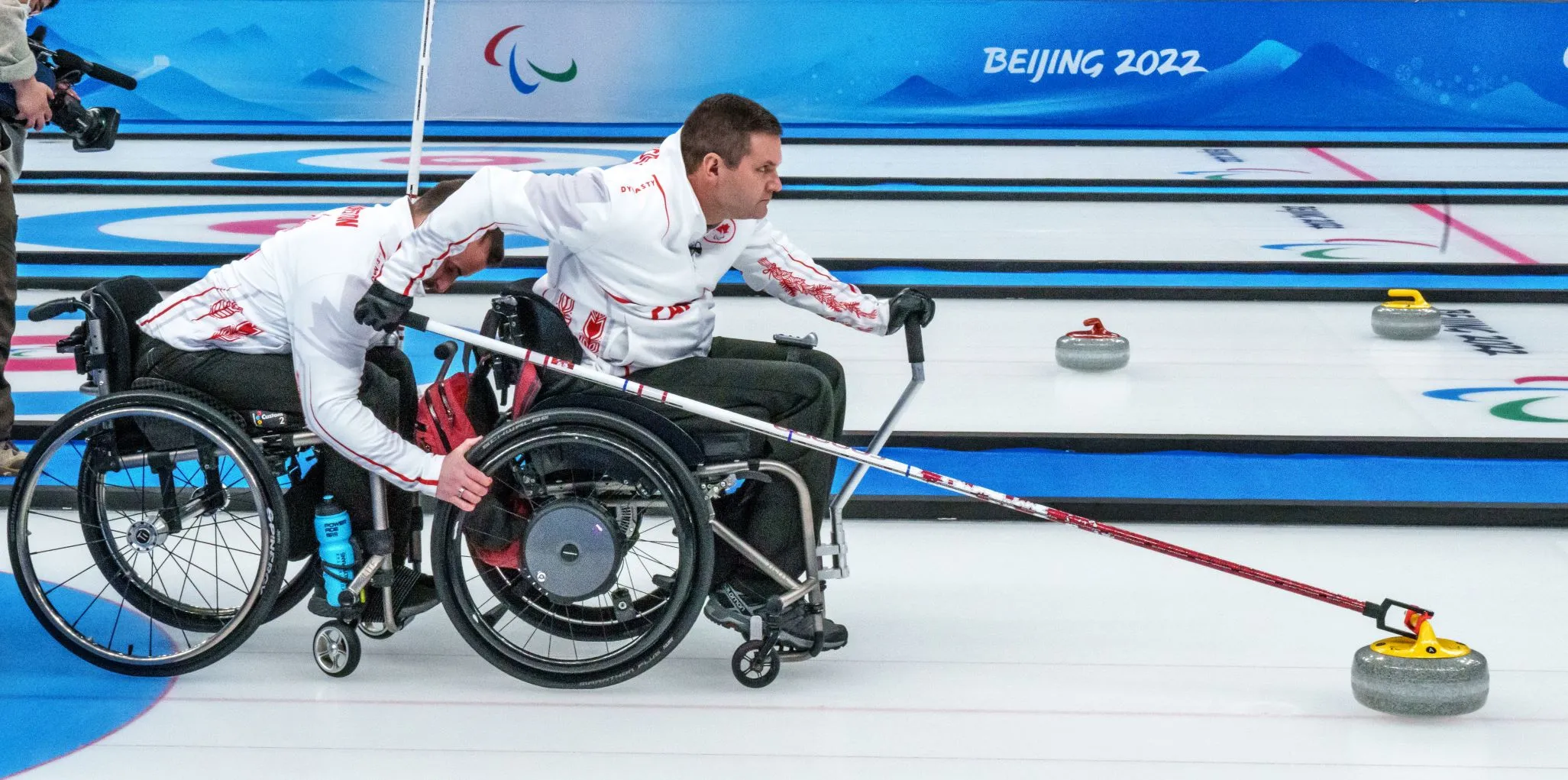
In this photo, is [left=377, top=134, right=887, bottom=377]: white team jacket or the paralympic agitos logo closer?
[left=377, top=134, right=887, bottom=377]: white team jacket

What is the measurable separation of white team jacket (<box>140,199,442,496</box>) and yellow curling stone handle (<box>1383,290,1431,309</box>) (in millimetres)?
3288

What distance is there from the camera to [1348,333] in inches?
197

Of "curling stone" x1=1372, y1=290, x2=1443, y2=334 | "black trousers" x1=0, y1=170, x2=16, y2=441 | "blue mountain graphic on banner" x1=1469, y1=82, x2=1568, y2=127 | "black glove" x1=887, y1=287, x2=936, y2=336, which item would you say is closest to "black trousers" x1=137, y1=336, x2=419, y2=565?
"black glove" x1=887, y1=287, x2=936, y2=336

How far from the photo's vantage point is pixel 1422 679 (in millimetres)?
2330

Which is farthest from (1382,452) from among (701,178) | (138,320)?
(138,320)

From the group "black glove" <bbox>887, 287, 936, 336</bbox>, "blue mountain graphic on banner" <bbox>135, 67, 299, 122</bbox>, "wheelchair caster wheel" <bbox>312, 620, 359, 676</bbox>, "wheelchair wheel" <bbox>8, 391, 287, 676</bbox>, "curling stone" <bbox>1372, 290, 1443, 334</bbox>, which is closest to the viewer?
"wheelchair wheel" <bbox>8, 391, 287, 676</bbox>

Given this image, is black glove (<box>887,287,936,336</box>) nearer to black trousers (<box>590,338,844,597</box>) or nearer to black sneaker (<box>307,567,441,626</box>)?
black trousers (<box>590,338,844,597</box>)

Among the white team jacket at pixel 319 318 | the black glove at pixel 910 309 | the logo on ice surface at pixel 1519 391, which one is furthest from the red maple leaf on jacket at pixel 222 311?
the logo on ice surface at pixel 1519 391

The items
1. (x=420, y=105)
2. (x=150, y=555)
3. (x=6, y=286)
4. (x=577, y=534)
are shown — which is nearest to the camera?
(x=577, y=534)

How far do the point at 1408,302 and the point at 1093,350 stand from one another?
1125 millimetres

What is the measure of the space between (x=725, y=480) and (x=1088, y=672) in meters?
0.64

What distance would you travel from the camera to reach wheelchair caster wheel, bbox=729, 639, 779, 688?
2482mm

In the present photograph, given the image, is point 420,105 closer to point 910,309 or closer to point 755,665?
point 910,309

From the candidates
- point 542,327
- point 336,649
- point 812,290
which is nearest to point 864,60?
point 812,290
